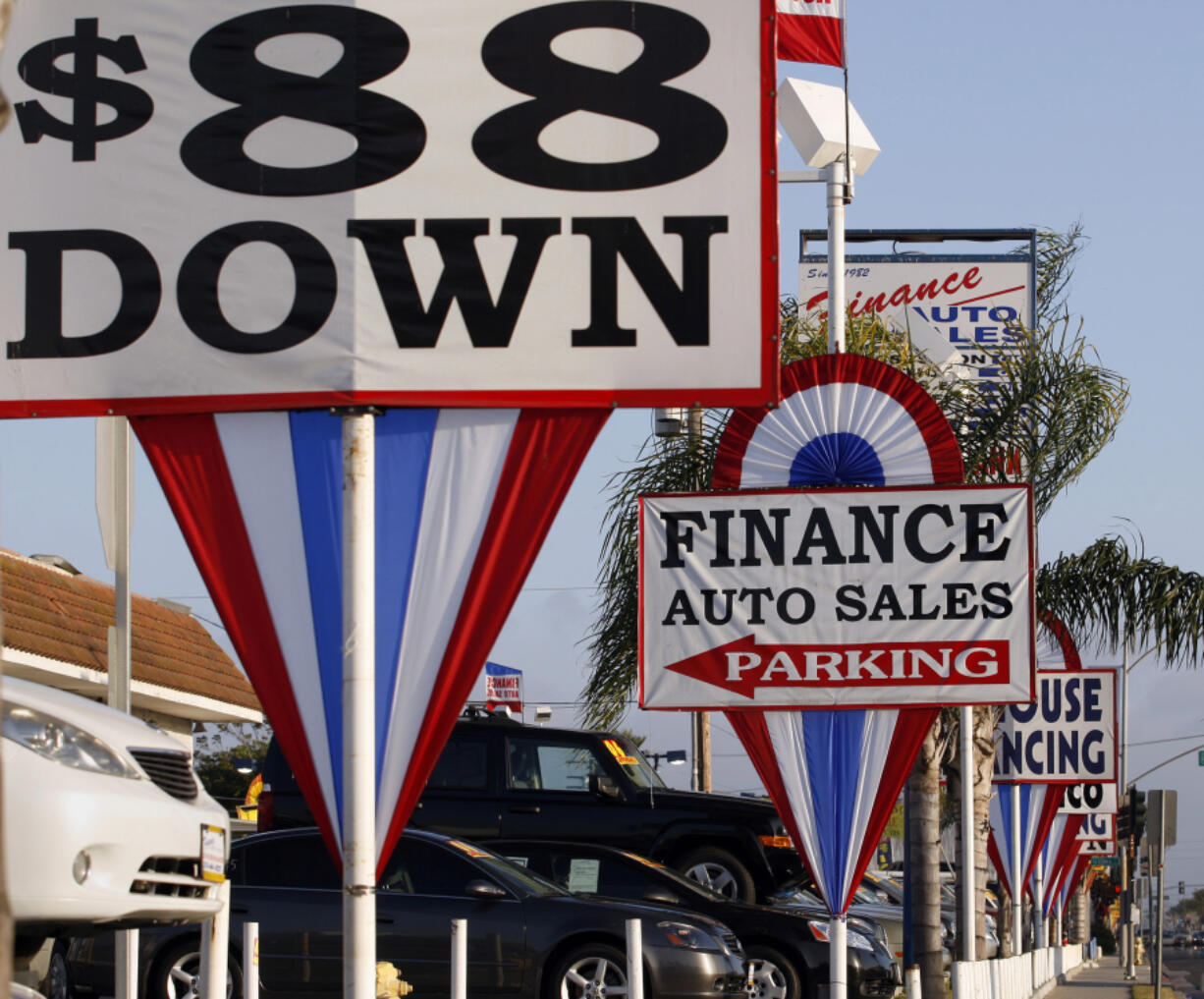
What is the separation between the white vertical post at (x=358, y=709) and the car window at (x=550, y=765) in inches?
389

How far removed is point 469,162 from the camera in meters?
5.78

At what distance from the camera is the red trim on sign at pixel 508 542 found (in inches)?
223

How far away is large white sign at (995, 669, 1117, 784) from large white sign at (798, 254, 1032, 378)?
22.5 feet

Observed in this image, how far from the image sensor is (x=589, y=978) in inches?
453

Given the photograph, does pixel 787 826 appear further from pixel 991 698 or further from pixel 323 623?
pixel 323 623

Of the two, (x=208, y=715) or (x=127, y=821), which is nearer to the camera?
(x=127, y=821)

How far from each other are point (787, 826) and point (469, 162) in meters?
4.22

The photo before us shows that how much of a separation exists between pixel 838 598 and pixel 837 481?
86cm

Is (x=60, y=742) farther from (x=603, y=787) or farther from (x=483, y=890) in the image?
(x=603, y=787)

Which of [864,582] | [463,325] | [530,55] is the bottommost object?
[864,582]

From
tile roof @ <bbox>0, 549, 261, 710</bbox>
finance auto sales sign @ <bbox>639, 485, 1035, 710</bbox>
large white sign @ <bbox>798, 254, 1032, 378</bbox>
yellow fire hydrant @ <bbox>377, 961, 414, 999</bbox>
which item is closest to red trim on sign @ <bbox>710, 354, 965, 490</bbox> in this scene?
finance auto sales sign @ <bbox>639, 485, 1035, 710</bbox>

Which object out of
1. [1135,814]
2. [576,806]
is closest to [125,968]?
[576,806]

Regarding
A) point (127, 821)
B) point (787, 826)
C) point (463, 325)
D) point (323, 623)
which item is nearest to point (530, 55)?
point (463, 325)

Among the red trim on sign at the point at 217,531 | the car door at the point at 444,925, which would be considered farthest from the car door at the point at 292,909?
the red trim on sign at the point at 217,531
